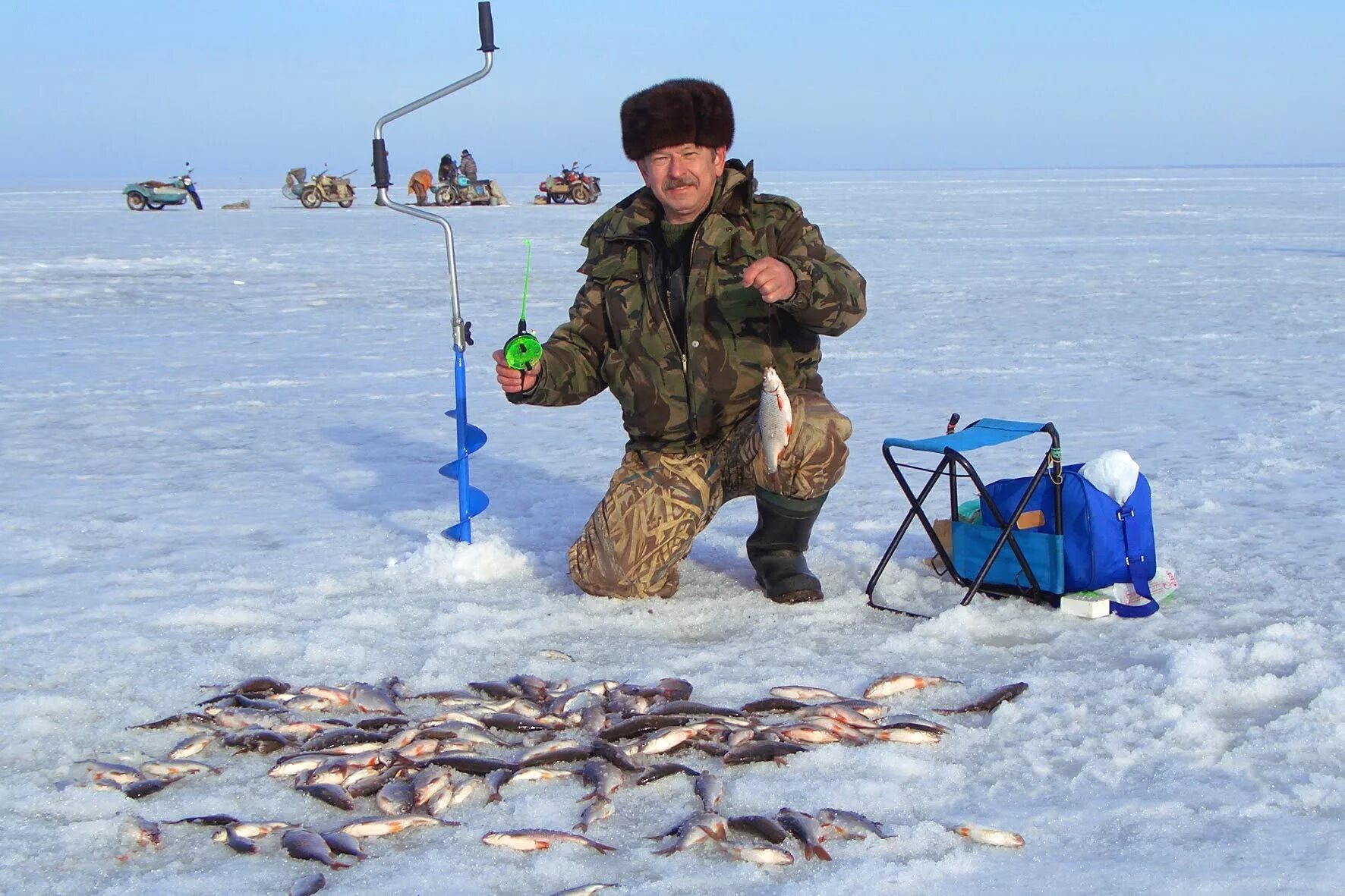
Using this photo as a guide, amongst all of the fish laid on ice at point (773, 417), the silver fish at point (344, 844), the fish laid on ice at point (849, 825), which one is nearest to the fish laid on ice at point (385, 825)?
the silver fish at point (344, 844)

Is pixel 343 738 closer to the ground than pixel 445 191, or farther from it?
closer to the ground

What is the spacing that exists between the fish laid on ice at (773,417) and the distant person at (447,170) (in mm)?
32403

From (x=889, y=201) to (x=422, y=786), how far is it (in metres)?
39.6

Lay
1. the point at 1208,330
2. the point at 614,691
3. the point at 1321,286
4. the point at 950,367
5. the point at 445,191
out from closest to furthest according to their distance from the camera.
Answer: the point at 614,691 < the point at 950,367 < the point at 1208,330 < the point at 1321,286 < the point at 445,191

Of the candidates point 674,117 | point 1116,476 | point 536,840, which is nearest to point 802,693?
point 536,840

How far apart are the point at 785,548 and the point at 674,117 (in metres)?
1.38

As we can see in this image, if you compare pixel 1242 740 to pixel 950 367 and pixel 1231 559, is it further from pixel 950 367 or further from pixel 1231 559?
pixel 950 367

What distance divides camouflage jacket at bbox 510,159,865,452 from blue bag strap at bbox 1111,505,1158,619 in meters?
0.98

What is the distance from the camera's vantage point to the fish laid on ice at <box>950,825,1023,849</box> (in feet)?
8.54

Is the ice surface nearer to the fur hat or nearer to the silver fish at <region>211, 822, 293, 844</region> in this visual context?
the silver fish at <region>211, 822, 293, 844</region>

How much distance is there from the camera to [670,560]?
4285mm

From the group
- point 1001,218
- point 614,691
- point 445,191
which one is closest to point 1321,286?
point 614,691

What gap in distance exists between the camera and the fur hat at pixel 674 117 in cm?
405

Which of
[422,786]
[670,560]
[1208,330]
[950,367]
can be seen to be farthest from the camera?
Answer: [1208,330]
